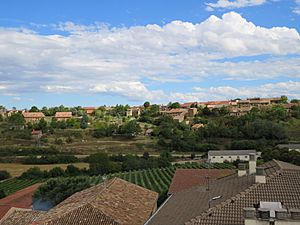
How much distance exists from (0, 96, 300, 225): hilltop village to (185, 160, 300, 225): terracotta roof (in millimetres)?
29

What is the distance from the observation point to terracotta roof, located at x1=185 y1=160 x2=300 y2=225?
32.0 feet

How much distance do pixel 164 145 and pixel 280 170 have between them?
6425 cm

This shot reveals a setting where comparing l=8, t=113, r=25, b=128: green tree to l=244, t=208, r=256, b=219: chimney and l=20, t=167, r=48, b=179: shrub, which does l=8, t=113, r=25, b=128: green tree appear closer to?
l=20, t=167, r=48, b=179: shrub

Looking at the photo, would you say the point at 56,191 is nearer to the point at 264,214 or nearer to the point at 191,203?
the point at 191,203

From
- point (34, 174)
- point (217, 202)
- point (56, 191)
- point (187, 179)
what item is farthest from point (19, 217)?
point (34, 174)

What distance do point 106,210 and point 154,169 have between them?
42154 mm

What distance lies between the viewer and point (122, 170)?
58.7 metres

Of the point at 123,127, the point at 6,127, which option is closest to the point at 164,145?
the point at 123,127

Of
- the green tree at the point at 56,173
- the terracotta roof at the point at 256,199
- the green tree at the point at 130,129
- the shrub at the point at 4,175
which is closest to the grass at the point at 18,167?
the shrub at the point at 4,175

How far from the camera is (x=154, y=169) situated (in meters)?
57.1

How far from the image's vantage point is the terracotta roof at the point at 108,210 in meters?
14.6

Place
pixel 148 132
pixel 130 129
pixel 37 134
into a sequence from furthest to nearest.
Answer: pixel 148 132 < pixel 130 129 < pixel 37 134

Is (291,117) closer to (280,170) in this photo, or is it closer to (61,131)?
(61,131)

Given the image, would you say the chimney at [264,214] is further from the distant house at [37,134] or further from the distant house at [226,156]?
the distant house at [37,134]
